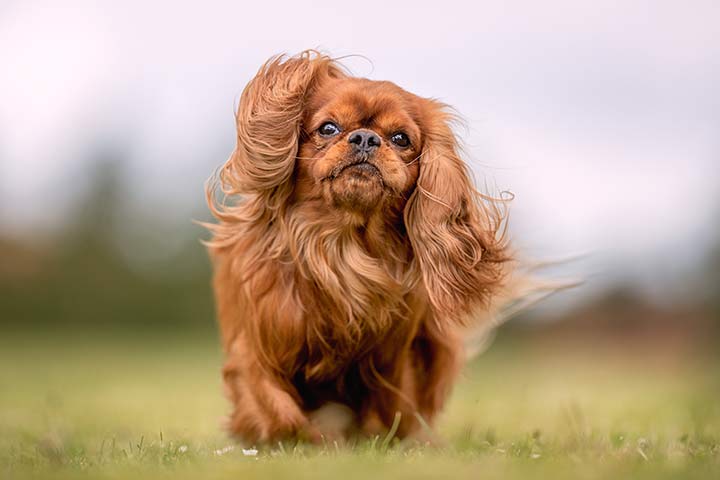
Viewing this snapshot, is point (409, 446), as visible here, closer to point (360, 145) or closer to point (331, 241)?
point (331, 241)

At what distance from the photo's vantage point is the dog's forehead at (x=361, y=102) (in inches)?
139

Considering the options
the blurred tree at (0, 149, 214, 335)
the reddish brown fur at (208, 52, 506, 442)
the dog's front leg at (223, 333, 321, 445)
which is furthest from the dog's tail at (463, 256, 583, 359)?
the blurred tree at (0, 149, 214, 335)

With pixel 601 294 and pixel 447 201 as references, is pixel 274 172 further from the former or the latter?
pixel 601 294

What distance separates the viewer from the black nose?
3379mm

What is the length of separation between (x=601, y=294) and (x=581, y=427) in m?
8.72

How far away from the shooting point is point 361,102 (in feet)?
11.6

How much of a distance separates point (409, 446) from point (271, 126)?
137 cm

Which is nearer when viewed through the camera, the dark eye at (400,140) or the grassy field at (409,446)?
the grassy field at (409,446)

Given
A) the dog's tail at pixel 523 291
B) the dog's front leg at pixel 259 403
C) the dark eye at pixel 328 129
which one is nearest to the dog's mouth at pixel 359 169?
the dark eye at pixel 328 129

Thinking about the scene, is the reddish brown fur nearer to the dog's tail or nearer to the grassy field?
the grassy field

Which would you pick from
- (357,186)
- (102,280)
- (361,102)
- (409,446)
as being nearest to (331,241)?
(357,186)

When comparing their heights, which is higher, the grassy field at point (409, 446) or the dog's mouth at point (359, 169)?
the dog's mouth at point (359, 169)

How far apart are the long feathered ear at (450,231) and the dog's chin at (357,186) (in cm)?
24

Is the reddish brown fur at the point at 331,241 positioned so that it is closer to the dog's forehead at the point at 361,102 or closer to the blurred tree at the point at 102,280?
the dog's forehead at the point at 361,102
